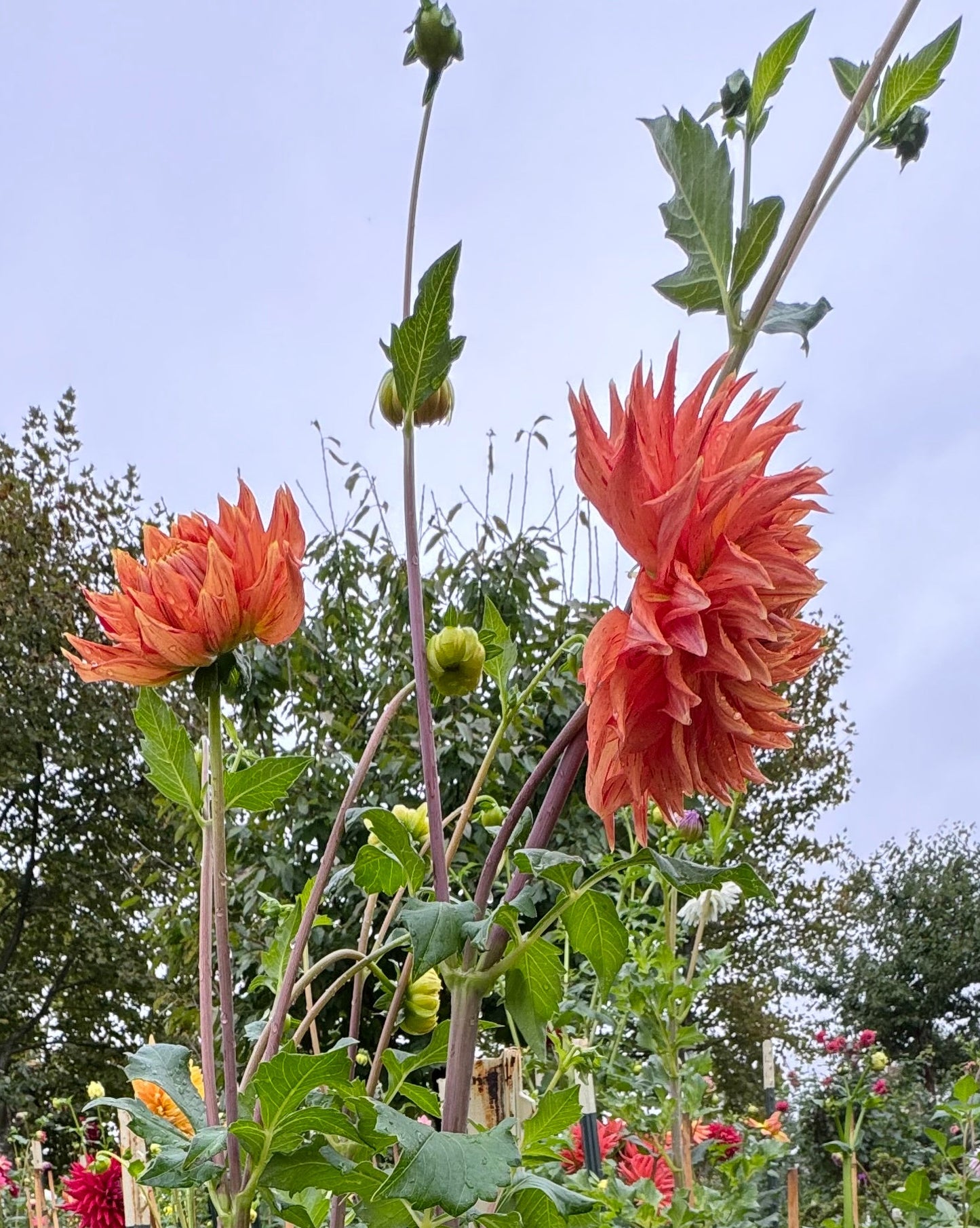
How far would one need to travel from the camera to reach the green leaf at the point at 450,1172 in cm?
43

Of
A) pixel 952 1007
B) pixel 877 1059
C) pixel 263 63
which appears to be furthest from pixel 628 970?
pixel 952 1007

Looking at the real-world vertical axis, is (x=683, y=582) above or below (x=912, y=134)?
below

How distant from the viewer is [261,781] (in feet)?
1.90

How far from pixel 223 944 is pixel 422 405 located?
301 millimetres

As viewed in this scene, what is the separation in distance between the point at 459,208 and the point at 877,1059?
6.26ft

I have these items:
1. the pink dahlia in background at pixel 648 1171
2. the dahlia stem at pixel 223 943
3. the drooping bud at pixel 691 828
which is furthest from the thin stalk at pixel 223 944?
the pink dahlia in background at pixel 648 1171

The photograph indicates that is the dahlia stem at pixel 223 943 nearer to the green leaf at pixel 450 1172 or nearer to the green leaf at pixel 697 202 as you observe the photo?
the green leaf at pixel 450 1172

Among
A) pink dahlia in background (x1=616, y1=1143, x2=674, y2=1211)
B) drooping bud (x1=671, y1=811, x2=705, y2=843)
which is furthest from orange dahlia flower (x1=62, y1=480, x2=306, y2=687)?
pink dahlia in background (x1=616, y1=1143, x2=674, y2=1211)

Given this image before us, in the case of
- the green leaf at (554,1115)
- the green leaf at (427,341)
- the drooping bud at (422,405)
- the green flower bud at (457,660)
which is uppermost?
the drooping bud at (422,405)

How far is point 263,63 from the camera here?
160 cm

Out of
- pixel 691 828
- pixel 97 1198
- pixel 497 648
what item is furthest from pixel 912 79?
pixel 97 1198

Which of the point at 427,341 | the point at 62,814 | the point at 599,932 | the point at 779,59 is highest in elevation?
the point at 62,814

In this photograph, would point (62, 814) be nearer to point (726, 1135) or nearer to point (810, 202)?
point (726, 1135)

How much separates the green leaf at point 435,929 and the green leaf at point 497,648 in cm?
21
